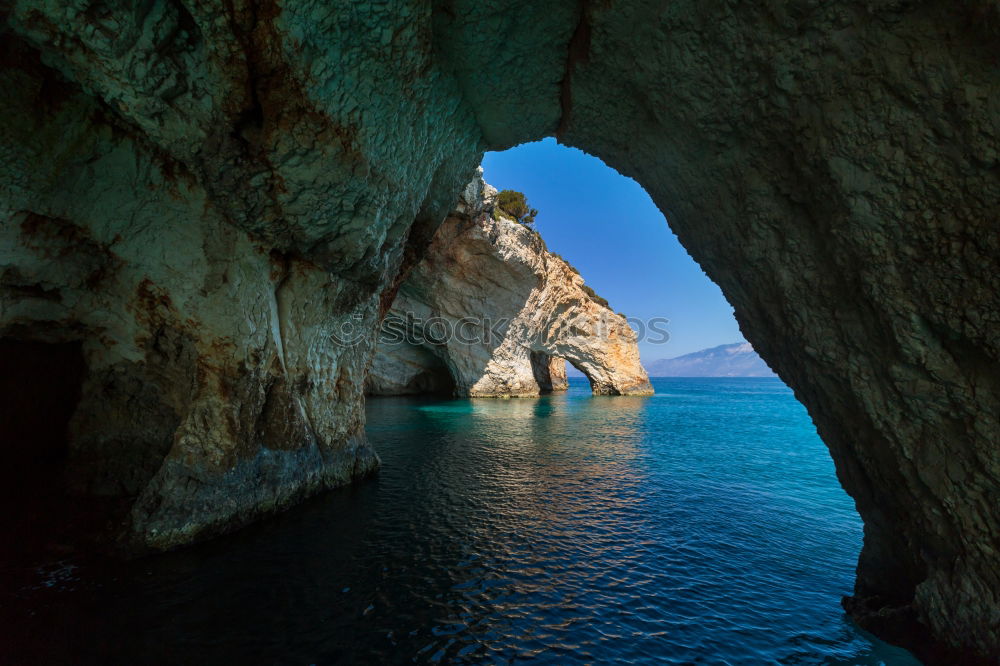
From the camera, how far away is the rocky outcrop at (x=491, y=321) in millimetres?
37062

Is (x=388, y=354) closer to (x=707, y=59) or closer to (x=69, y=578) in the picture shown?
(x=69, y=578)

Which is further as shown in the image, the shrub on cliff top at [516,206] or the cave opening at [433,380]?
the cave opening at [433,380]

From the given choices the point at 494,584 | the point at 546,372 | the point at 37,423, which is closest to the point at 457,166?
the point at 494,584

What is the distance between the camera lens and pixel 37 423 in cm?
1053

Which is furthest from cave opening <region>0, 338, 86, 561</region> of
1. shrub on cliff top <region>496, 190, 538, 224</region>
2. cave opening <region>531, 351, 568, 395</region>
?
cave opening <region>531, 351, 568, 395</region>

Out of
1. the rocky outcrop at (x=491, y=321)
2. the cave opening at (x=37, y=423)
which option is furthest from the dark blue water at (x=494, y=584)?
the rocky outcrop at (x=491, y=321)

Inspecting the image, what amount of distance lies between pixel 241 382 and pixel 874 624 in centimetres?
1292

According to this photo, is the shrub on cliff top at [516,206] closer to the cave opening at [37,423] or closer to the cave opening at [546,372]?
the cave opening at [546,372]

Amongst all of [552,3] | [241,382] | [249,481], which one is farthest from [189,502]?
[552,3]

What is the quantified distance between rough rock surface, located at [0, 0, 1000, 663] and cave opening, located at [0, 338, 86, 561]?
25.0 inches

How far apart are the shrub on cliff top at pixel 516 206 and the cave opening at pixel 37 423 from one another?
1443 inches

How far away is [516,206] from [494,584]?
131ft

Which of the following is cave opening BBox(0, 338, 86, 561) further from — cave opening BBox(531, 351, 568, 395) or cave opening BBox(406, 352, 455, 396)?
cave opening BBox(531, 351, 568, 395)

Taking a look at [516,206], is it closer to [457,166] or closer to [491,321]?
[491,321]
